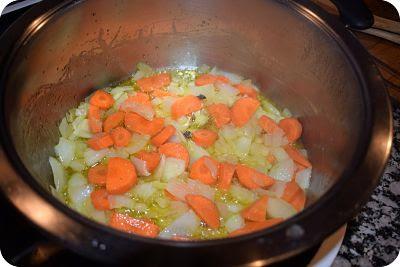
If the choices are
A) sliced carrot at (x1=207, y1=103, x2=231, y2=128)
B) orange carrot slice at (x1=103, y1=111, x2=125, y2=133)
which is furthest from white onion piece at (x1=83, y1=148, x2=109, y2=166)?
sliced carrot at (x1=207, y1=103, x2=231, y2=128)

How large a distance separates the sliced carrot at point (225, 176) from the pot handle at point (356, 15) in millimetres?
631

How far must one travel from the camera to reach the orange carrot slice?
169 centimetres

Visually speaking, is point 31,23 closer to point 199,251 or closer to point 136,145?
point 136,145

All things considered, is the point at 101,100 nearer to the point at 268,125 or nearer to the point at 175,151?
the point at 175,151

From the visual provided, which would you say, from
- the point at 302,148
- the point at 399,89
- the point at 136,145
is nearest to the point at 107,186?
the point at 136,145

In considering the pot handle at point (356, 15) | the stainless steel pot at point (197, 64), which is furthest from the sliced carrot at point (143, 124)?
the pot handle at point (356, 15)

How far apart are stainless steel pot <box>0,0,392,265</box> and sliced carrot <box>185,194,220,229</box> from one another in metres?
0.35

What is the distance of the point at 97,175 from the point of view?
1497mm

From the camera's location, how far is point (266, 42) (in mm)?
1752

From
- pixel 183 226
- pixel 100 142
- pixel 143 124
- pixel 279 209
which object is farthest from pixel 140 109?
pixel 279 209

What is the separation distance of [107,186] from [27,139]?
0.29 m

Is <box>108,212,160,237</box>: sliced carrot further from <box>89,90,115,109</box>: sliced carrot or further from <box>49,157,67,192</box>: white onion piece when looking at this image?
<box>89,90,115,109</box>: sliced carrot

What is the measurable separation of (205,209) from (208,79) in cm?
68

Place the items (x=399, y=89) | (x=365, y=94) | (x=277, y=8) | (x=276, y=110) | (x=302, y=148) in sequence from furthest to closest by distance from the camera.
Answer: (x=399, y=89), (x=276, y=110), (x=302, y=148), (x=277, y=8), (x=365, y=94)
